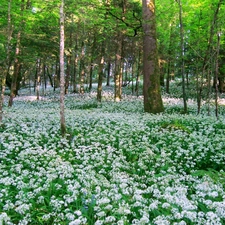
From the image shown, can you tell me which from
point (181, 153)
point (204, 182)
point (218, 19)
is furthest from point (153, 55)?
point (204, 182)

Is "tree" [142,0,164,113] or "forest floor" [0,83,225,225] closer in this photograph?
"forest floor" [0,83,225,225]

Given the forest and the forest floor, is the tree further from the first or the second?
the forest floor

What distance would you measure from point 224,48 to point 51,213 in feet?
69.7

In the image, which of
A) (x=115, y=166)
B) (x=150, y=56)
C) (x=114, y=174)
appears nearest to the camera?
(x=114, y=174)

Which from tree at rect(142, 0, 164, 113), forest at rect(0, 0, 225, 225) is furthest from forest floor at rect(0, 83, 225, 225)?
tree at rect(142, 0, 164, 113)

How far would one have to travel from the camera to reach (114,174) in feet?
19.9

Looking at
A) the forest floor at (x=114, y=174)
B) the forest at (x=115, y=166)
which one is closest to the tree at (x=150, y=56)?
the forest at (x=115, y=166)

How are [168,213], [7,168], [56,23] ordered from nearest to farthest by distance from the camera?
1. [168,213]
2. [7,168]
3. [56,23]

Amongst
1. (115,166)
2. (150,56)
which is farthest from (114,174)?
(150,56)

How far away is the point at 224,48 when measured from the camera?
21.3 meters

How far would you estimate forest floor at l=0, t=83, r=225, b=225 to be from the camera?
434 centimetres

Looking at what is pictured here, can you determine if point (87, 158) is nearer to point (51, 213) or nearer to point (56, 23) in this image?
point (51, 213)

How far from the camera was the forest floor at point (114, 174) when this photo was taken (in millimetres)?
4340

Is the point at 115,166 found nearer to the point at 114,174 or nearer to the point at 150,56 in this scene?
the point at 114,174
